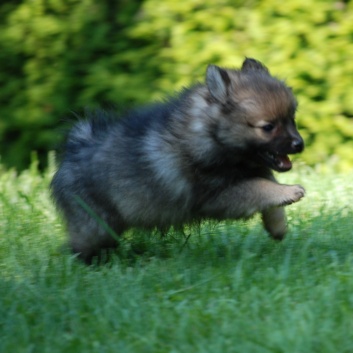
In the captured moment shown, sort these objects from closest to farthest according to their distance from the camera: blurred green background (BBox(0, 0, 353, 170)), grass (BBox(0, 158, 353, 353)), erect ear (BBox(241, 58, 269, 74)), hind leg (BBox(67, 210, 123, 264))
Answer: grass (BBox(0, 158, 353, 353)) → erect ear (BBox(241, 58, 269, 74)) → hind leg (BBox(67, 210, 123, 264)) → blurred green background (BBox(0, 0, 353, 170))

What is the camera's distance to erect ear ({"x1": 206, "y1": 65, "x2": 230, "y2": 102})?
4820 mm

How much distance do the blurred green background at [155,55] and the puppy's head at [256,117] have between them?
287cm

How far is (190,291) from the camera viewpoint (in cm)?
423

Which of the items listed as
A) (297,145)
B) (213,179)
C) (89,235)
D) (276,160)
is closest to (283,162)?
(276,160)

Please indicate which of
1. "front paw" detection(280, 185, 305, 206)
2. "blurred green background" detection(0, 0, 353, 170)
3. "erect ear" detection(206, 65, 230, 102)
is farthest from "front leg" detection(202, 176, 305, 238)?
"blurred green background" detection(0, 0, 353, 170)

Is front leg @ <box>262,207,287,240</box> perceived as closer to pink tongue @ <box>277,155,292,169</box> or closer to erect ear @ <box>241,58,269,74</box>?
pink tongue @ <box>277,155,292,169</box>

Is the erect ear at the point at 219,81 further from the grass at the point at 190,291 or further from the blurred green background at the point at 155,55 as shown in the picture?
the blurred green background at the point at 155,55

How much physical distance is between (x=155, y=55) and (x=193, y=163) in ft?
11.1

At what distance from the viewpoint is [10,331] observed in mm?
3873

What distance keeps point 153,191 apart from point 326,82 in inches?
133

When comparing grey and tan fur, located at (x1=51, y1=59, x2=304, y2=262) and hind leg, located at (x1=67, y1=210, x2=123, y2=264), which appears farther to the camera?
hind leg, located at (x1=67, y1=210, x2=123, y2=264)

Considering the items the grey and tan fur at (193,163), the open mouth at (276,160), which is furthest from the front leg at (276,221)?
the open mouth at (276,160)

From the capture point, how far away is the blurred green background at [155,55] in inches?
304

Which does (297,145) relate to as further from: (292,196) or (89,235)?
(89,235)
